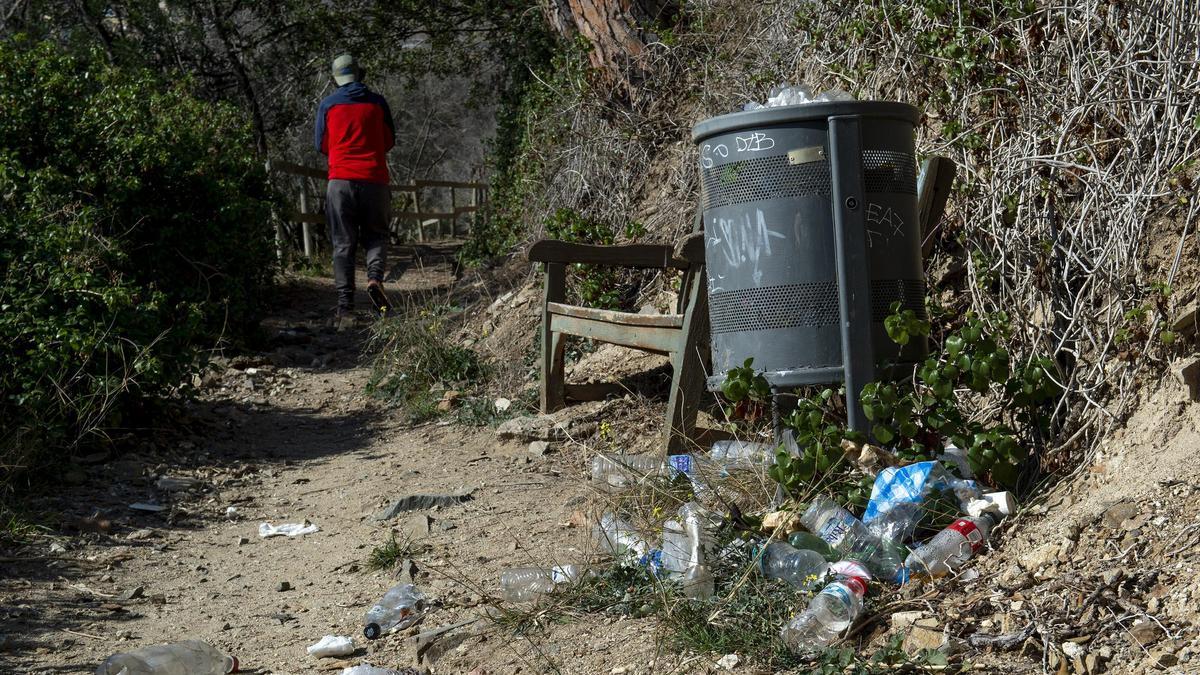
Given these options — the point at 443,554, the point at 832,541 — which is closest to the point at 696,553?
the point at 832,541

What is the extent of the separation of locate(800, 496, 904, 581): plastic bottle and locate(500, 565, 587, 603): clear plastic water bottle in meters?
0.69

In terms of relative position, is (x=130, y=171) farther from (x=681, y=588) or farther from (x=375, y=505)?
(x=681, y=588)

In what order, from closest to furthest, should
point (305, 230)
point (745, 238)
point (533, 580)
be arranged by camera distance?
1. point (533, 580)
2. point (745, 238)
3. point (305, 230)

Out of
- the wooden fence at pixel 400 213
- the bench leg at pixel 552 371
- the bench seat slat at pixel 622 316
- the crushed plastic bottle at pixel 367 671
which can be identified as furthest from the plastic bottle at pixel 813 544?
the wooden fence at pixel 400 213

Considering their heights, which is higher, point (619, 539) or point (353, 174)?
point (353, 174)

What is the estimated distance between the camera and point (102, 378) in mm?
5160

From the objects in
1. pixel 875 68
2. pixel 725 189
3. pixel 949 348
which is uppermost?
pixel 875 68

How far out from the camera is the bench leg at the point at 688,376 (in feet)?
14.1

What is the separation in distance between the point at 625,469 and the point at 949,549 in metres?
1.21

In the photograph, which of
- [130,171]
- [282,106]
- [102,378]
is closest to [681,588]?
[102,378]

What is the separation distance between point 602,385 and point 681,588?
104 inches

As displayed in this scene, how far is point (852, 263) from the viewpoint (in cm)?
353

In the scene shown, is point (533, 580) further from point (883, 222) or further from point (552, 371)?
point (552, 371)

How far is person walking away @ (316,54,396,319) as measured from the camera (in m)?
8.46
